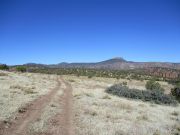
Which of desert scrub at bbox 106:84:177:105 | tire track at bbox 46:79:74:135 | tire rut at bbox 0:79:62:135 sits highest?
tire rut at bbox 0:79:62:135

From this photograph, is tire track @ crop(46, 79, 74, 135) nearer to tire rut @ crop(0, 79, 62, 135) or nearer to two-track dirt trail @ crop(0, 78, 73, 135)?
two-track dirt trail @ crop(0, 78, 73, 135)

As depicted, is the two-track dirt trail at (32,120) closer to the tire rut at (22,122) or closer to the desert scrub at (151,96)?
the tire rut at (22,122)

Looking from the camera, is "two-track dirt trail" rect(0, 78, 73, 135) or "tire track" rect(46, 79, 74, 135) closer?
"two-track dirt trail" rect(0, 78, 73, 135)

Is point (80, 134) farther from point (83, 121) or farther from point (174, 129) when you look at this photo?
point (174, 129)

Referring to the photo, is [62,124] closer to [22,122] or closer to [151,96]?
[22,122]

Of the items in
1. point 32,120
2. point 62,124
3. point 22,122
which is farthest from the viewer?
point 32,120

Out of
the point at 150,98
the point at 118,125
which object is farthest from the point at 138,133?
the point at 150,98

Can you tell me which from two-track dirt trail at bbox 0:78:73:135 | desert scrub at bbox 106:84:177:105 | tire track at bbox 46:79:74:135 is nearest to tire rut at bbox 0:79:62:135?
two-track dirt trail at bbox 0:78:73:135

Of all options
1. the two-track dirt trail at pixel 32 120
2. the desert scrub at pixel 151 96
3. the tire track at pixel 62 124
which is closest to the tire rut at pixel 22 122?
the two-track dirt trail at pixel 32 120

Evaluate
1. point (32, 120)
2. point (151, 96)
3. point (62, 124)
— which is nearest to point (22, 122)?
point (32, 120)

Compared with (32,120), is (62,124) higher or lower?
lower

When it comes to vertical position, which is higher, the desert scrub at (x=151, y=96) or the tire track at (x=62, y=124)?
the tire track at (x=62, y=124)

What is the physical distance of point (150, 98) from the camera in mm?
29531

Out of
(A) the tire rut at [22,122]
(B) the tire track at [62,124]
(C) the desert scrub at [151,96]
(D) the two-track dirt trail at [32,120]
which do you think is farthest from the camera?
(C) the desert scrub at [151,96]
